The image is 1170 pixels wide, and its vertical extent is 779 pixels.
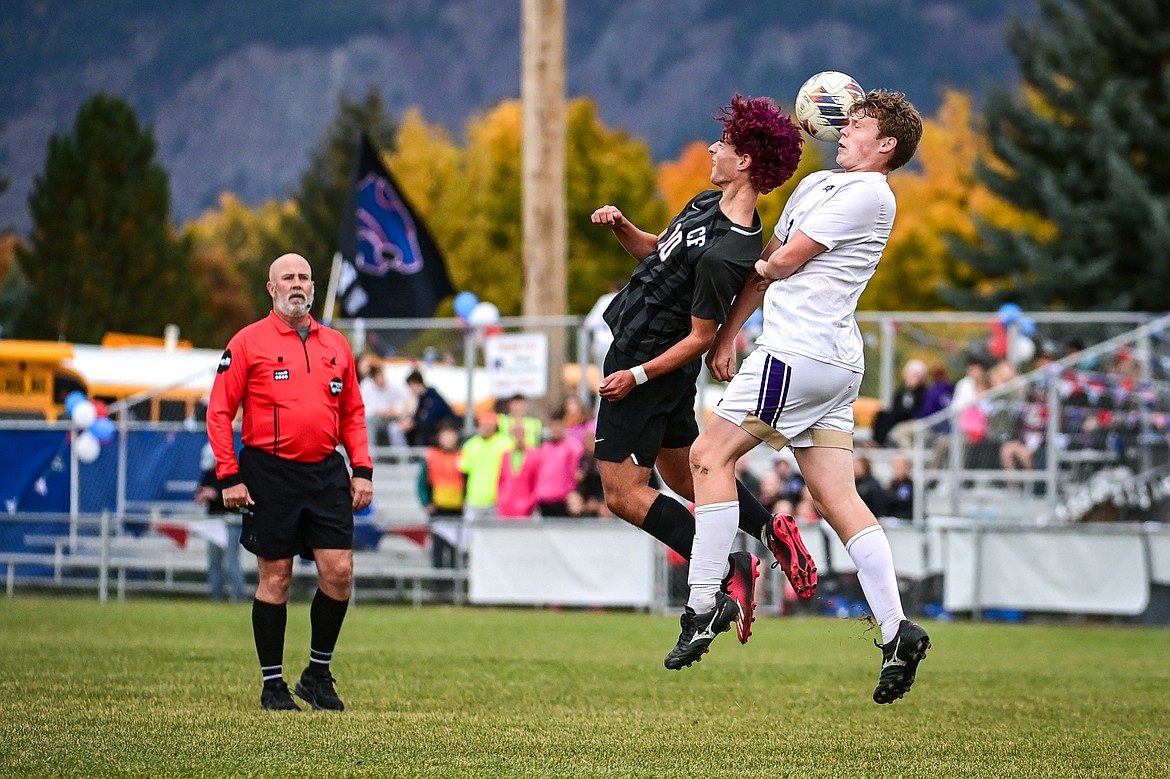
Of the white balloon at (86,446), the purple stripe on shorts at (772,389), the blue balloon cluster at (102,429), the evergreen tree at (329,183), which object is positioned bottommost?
the white balloon at (86,446)

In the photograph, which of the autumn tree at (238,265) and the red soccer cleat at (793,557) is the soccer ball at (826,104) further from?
the autumn tree at (238,265)

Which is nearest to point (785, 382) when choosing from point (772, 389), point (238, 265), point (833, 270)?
point (772, 389)

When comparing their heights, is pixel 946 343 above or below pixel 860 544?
above

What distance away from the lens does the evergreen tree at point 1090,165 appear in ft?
108

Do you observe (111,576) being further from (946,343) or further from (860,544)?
(860,544)

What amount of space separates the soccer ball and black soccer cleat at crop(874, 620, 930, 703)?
6.91 feet

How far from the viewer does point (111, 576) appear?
17.6 metres

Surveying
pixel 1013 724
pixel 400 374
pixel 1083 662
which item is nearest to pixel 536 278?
pixel 400 374

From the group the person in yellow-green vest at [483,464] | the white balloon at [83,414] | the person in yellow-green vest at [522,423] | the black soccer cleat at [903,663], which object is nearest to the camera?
the black soccer cleat at [903,663]

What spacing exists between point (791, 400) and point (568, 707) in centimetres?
222

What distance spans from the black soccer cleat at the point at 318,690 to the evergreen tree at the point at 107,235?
4980cm

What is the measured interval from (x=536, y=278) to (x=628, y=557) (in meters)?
4.65

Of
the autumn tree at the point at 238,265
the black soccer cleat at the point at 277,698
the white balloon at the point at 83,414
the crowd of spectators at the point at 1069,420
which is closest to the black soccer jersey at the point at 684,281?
the black soccer cleat at the point at 277,698

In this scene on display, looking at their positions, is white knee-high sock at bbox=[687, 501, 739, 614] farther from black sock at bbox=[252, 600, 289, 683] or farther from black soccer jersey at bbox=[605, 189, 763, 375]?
black sock at bbox=[252, 600, 289, 683]
